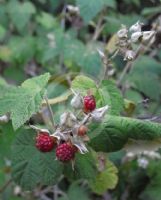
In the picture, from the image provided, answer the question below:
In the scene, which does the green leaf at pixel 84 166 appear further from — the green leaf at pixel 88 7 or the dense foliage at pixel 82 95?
the green leaf at pixel 88 7

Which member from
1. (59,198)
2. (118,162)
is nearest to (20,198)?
(59,198)

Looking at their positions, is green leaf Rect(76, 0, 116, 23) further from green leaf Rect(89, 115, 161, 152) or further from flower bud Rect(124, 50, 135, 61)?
green leaf Rect(89, 115, 161, 152)

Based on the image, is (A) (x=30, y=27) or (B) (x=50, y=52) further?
(A) (x=30, y=27)

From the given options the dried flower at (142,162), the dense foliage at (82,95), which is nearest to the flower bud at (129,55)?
the dense foliage at (82,95)

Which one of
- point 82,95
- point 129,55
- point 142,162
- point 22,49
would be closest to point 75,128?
point 82,95

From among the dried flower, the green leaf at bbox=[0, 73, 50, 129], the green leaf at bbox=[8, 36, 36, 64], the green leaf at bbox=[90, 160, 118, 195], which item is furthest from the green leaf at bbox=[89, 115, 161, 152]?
the green leaf at bbox=[8, 36, 36, 64]

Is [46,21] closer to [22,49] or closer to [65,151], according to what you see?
[22,49]

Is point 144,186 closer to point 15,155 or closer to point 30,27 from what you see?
point 15,155
